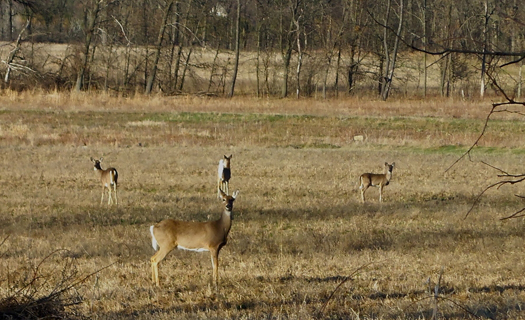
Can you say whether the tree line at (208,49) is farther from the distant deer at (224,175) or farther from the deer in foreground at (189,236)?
the deer in foreground at (189,236)

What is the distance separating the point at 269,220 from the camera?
14383 millimetres

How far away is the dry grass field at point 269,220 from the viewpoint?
26.0 ft

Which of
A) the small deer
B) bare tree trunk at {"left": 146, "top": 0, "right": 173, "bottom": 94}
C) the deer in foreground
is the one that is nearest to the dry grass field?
the small deer

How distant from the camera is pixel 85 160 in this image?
23.2m

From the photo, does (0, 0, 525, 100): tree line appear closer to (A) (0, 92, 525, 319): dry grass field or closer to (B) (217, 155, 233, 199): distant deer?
(A) (0, 92, 525, 319): dry grass field

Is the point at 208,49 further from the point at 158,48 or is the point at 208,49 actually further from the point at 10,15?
the point at 10,15

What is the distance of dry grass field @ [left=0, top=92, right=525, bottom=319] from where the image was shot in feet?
26.0

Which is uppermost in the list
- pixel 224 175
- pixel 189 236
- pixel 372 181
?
pixel 189 236

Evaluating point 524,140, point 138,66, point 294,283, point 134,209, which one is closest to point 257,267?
point 294,283

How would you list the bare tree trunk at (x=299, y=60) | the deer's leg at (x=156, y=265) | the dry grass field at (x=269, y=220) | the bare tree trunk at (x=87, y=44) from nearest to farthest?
the dry grass field at (x=269, y=220), the deer's leg at (x=156, y=265), the bare tree trunk at (x=87, y=44), the bare tree trunk at (x=299, y=60)

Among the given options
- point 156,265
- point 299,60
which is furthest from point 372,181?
point 299,60

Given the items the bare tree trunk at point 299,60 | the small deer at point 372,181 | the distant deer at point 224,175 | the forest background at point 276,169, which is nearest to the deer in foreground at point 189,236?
the forest background at point 276,169

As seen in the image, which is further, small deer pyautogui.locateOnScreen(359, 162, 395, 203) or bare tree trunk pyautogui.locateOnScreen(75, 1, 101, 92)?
bare tree trunk pyautogui.locateOnScreen(75, 1, 101, 92)

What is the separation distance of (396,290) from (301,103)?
36349 millimetres
